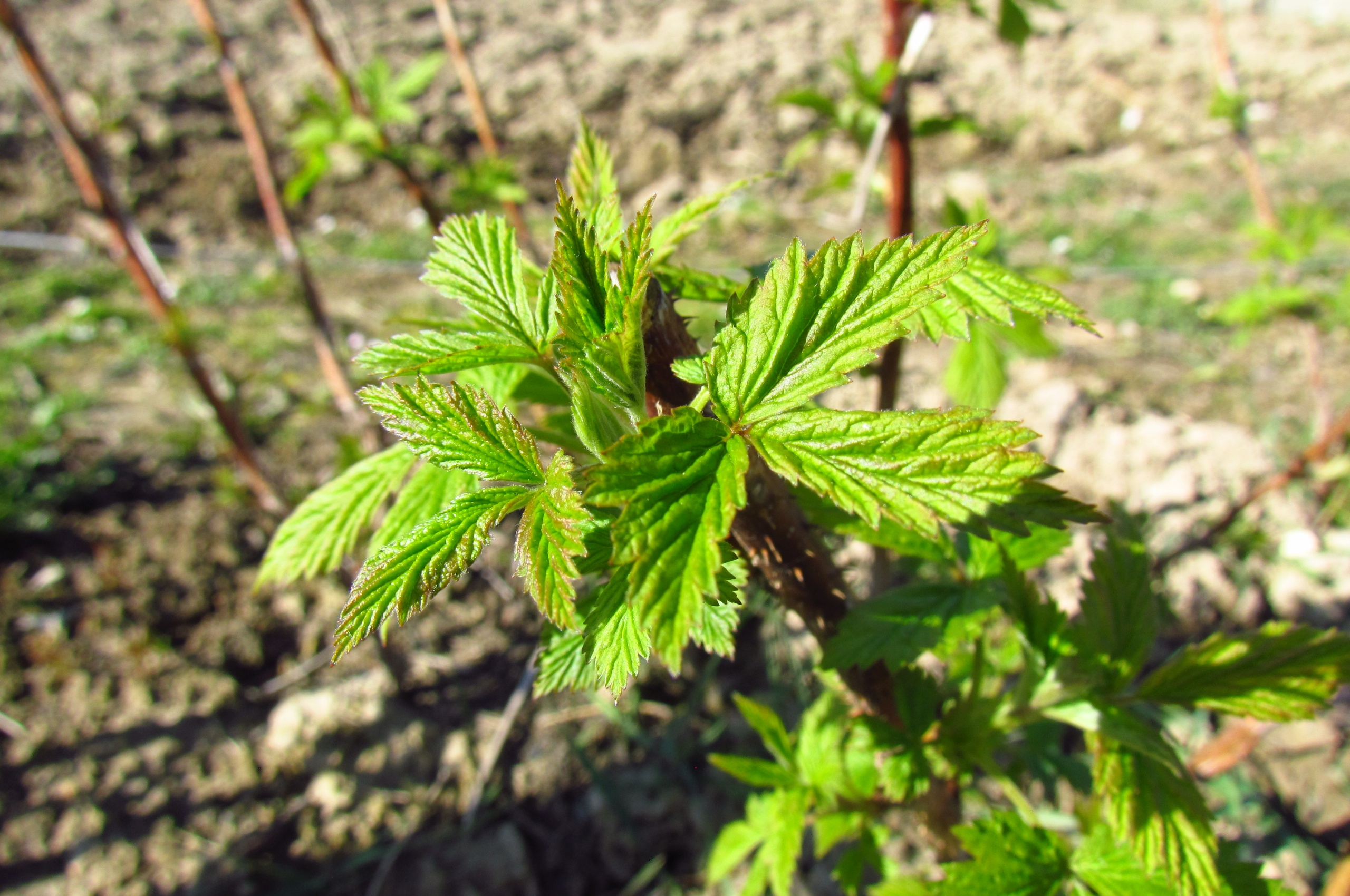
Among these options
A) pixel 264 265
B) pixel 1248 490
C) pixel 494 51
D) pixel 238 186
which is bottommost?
pixel 1248 490

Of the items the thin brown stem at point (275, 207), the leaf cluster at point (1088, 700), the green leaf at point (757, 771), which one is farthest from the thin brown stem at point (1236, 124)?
the thin brown stem at point (275, 207)

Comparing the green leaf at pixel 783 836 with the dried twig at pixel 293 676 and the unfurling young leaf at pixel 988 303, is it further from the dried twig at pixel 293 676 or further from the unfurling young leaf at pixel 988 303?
the dried twig at pixel 293 676

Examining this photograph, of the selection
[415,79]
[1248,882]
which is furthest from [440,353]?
[415,79]

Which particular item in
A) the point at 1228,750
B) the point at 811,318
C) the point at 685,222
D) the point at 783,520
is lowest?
the point at 1228,750

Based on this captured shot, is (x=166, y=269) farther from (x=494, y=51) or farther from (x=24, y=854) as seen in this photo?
(x=24, y=854)

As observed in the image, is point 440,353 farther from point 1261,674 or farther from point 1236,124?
point 1236,124

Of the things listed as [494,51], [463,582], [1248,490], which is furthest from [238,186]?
[1248,490]

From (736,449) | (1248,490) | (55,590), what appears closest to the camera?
(736,449)
